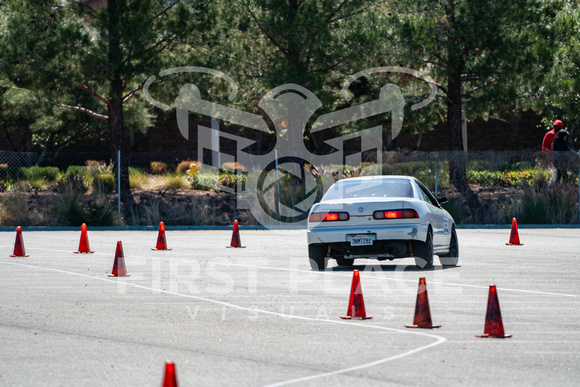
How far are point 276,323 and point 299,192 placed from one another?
60.5 ft

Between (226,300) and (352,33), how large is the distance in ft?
62.2

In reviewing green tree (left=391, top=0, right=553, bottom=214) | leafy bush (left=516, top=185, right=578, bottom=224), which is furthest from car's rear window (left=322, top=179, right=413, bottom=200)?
green tree (left=391, top=0, right=553, bottom=214)

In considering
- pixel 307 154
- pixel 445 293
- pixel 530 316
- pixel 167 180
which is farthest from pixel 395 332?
pixel 167 180

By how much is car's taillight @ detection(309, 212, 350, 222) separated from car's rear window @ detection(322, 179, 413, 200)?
620 mm

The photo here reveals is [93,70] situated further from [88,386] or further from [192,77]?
[88,386]

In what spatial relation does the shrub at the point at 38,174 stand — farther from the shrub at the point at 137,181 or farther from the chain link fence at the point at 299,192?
the shrub at the point at 137,181

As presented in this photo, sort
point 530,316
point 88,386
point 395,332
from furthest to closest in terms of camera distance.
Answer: point 530,316, point 395,332, point 88,386

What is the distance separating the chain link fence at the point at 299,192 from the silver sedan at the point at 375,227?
12.5 metres

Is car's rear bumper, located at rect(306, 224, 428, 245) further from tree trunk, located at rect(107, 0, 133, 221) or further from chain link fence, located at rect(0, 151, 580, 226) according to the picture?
tree trunk, located at rect(107, 0, 133, 221)

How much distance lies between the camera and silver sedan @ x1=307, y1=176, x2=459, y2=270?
1298 centimetres

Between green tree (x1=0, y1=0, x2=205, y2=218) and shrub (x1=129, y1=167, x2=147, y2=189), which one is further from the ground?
green tree (x1=0, y1=0, x2=205, y2=218)

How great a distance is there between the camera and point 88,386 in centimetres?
613

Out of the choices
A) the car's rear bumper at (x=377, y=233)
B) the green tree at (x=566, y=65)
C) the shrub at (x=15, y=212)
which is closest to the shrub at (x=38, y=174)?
the shrub at (x=15, y=212)

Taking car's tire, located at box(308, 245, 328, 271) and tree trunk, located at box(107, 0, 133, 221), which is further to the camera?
tree trunk, located at box(107, 0, 133, 221)
